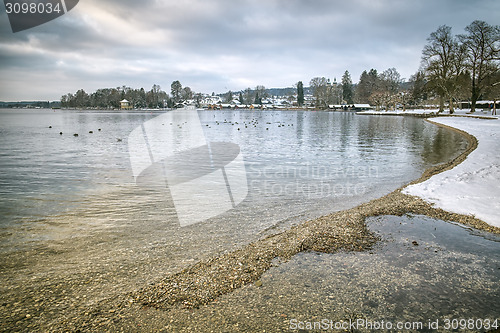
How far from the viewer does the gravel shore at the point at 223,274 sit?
182 inches

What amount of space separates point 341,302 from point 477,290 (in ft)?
8.08

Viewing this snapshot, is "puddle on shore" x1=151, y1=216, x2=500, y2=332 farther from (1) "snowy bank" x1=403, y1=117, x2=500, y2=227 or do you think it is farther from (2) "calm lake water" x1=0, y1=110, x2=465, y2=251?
(2) "calm lake water" x1=0, y1=110, x2=465, y2=251

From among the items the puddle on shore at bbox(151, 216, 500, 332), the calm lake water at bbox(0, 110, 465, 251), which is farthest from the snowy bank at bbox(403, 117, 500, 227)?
the puddle on shore at bbox(151, 216, 500, 332)

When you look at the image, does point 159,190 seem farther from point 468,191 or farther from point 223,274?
point 468,191

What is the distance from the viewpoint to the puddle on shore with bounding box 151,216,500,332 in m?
4.57

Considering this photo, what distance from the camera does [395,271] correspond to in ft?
19.3

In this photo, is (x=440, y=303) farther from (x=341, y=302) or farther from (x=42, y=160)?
(x=42, y=160)

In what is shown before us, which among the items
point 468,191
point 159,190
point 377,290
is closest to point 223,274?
point 377,290

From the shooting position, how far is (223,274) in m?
5.75

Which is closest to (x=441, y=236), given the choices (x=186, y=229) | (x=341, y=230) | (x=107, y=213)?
(x=341, y=230)

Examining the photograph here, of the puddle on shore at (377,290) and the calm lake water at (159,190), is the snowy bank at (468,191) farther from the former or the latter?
the puddle on shore at (377,290)

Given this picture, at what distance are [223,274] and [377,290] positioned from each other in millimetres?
2785

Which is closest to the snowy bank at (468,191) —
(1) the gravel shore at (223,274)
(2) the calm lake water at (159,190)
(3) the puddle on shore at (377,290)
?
→ (1) the gravel shore at (223,274)

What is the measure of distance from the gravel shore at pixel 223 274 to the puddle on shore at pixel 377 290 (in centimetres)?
24
